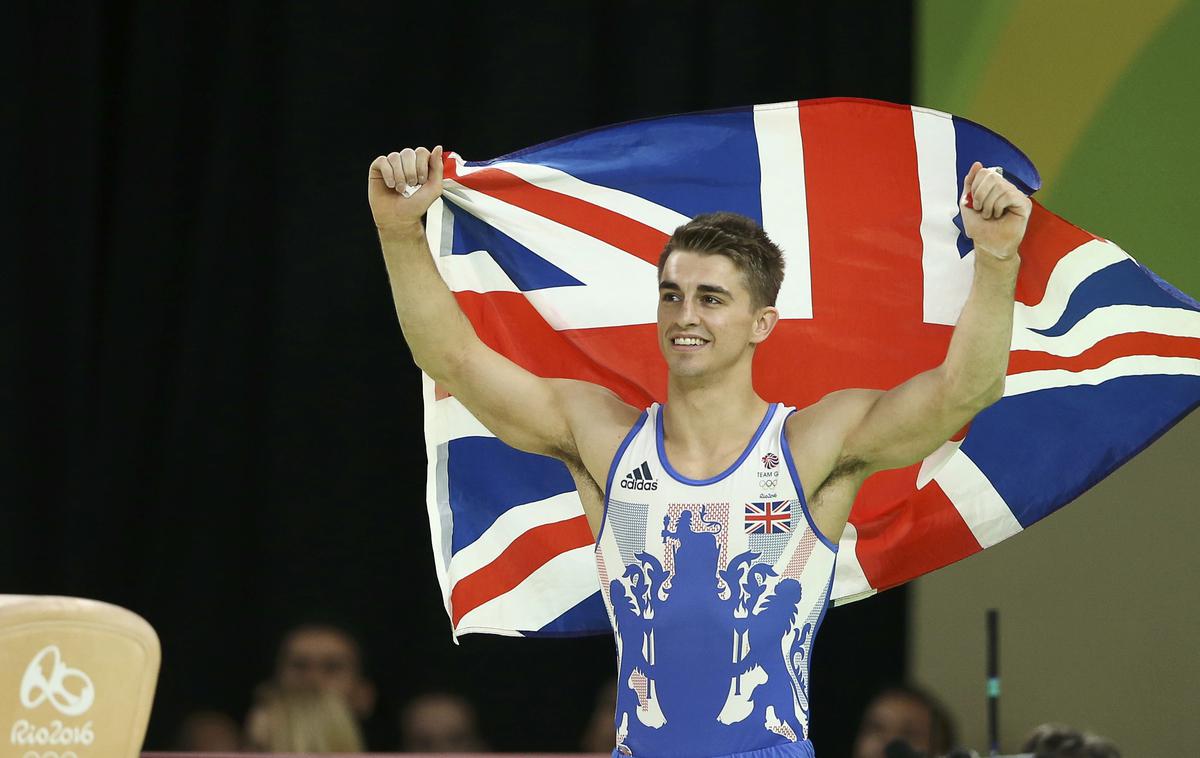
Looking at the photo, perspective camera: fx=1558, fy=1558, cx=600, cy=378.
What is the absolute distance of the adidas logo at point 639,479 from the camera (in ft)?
6.76

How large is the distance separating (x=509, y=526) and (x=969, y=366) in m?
0.84

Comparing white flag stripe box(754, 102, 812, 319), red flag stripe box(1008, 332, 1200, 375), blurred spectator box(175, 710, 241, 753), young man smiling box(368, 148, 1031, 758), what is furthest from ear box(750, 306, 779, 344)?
blurred spectator box(175, 710, 241, 753)

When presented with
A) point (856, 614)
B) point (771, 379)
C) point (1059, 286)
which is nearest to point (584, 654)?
point (856, 614)

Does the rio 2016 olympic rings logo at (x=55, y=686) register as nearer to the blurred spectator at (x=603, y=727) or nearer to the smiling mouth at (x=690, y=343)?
the smiling mouth at (x=690, y=343)

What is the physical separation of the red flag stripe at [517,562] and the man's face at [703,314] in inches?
20.8

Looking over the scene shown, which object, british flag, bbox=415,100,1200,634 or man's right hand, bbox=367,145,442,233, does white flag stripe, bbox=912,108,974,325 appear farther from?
man's right hand, bbox=367,145,442,233

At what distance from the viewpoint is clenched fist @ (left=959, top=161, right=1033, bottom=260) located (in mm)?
1991

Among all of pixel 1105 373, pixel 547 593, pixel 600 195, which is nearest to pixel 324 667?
pixel 547 593

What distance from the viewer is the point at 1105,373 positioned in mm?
2447

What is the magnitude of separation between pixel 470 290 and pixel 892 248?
0.68 meters

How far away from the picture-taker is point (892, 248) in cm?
248

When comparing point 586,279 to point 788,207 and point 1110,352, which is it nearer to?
point 788,207

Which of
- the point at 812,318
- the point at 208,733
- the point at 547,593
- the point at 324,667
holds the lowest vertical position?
the point at 208,733

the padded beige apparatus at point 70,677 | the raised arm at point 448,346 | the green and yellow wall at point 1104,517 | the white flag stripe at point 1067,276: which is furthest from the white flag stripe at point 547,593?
the green and yellow wall at point 1104,517
